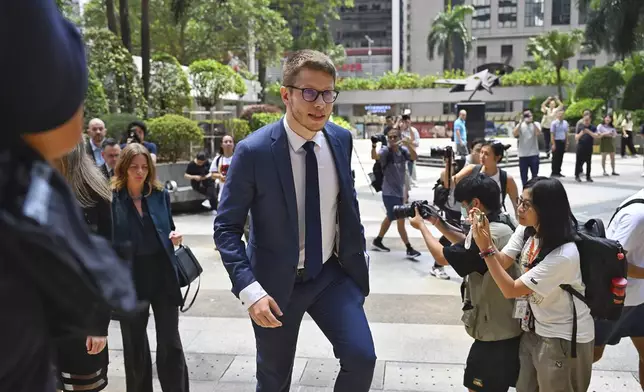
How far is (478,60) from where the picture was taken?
7750cm

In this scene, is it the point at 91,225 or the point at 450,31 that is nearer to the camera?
the point at 91,225

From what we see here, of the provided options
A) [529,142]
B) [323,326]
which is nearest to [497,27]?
[529,142]

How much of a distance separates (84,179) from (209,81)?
20.7 metres

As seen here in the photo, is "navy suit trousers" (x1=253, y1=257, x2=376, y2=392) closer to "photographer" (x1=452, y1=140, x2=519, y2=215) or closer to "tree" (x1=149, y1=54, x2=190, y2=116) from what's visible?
"photographer" (x1=452, y1=140, x2=519, y2=215)

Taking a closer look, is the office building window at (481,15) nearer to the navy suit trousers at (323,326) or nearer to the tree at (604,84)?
the tree at (604,84)

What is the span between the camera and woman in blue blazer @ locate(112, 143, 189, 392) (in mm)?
3660

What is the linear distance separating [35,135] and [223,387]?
3.36m

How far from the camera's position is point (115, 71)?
15.4m

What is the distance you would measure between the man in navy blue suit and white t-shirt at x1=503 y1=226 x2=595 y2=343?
34.0 inches

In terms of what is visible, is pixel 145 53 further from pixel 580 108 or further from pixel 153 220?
pixel 580 108

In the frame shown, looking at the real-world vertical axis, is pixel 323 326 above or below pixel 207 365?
above

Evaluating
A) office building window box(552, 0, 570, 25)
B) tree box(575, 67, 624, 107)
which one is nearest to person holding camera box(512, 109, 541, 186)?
tree box(575, 67, 624, 107)

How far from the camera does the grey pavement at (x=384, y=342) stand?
167 inches

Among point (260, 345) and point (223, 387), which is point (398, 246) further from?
point (260, 345)
